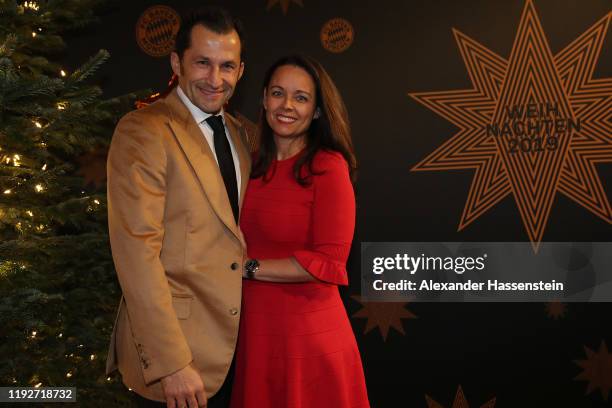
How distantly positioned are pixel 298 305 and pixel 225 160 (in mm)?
528

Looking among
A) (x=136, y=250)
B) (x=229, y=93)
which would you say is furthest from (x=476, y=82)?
(x=136, y=250)

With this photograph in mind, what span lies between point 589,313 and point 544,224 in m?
0.59

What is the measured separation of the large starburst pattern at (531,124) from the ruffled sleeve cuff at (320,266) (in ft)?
6.00

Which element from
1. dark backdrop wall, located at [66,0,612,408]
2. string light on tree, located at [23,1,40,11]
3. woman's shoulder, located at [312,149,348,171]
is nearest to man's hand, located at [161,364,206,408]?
woman's shoulder, located at [312,149,348,171]

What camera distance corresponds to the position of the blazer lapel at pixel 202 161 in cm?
171

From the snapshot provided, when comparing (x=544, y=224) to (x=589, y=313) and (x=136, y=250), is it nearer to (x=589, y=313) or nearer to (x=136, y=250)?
(x=589, y=313)

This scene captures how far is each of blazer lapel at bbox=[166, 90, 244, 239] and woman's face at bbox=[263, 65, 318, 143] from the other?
40 centimetres

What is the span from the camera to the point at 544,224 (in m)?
3.63

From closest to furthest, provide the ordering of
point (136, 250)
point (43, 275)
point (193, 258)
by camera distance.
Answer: point (136, 250) → point (193, 258) → point (43, 275)

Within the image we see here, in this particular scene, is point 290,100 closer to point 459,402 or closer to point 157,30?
point 157,30

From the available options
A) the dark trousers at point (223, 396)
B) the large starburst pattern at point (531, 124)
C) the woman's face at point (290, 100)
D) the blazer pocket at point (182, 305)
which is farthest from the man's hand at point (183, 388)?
the large starburst pattern at point (531, 124)

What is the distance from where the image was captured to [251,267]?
1.95m

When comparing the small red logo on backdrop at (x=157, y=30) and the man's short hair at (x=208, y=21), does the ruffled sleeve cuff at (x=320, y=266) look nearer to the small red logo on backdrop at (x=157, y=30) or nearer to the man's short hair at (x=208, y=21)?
the man's short hair at (x=208, y=21)

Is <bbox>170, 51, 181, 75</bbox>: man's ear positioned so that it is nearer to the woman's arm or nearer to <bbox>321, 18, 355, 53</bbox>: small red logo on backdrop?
the woman's arm
